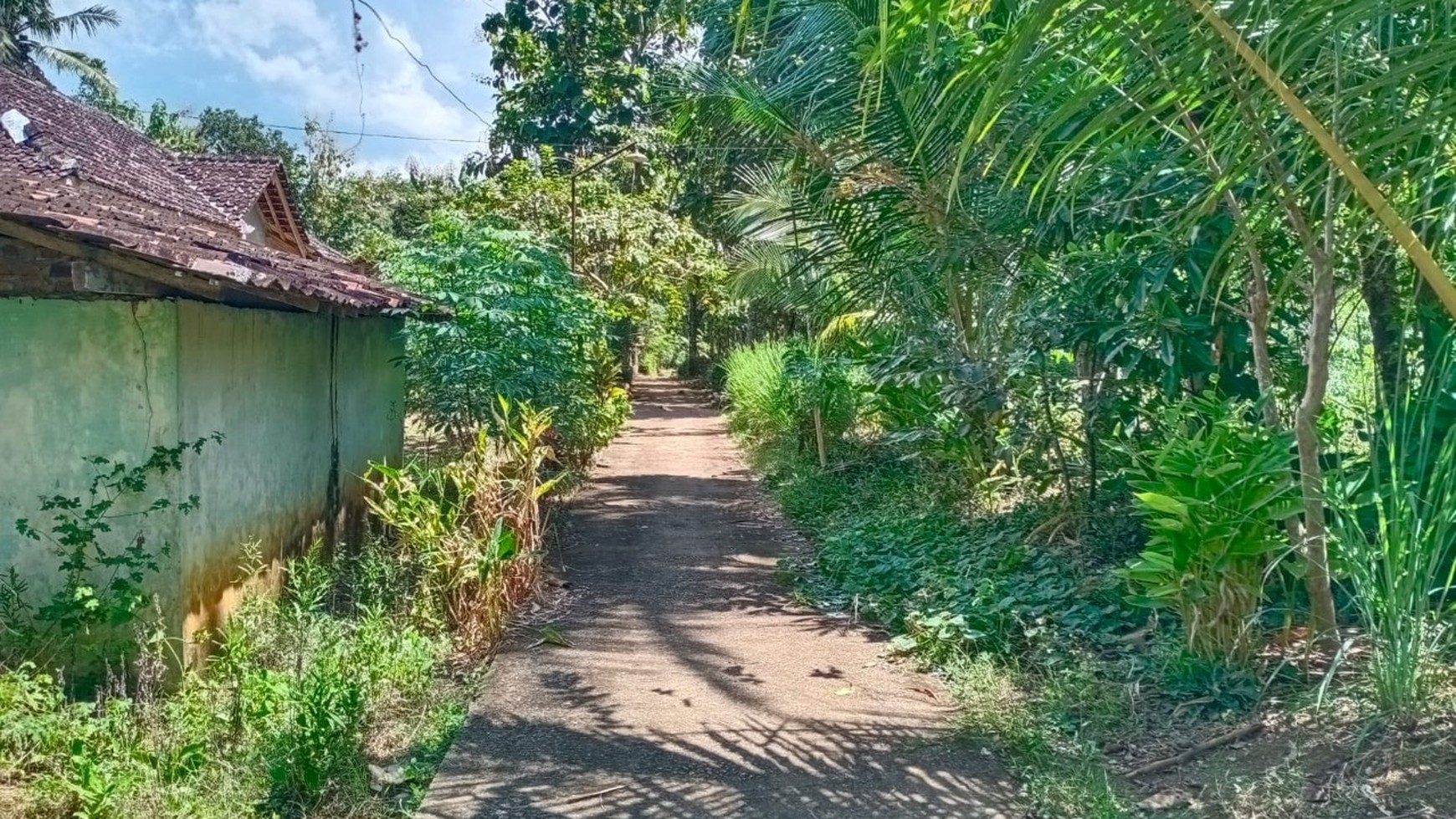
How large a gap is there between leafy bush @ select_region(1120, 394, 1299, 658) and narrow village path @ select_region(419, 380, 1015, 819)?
122cm

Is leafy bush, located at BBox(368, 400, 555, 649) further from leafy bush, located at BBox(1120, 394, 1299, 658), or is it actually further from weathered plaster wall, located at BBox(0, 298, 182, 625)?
leafy bush, located at BBox(1120, 394, 1299, 658)

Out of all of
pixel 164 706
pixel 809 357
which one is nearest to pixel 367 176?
pixel 809 357

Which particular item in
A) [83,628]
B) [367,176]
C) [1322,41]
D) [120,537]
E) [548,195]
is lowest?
[83,628]

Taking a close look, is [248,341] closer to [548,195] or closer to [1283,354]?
[1283,354]

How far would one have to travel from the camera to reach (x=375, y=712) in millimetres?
4930

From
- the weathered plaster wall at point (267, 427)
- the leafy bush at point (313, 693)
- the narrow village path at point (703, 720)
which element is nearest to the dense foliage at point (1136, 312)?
the narrow village path at point (703, 720)

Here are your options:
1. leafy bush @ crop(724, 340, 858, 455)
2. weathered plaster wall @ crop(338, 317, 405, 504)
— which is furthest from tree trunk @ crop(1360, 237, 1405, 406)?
leafy bush @ crop(724, 340, 858, 455)

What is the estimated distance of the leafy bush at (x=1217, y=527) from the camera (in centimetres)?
452

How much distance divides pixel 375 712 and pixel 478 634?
123cm

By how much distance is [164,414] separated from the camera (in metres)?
5.19

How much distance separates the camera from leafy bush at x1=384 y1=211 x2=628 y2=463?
871cm

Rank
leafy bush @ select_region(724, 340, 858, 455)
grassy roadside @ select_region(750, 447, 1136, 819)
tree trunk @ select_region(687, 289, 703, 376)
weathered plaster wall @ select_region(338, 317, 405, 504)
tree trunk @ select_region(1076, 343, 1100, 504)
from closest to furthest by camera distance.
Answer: grassy roadside @ select_region(750, 447, 1136, 819), tree trunk @ select_region(1076, 343, 1100, 504), weathered plaster wall @ select_region(338, 317, 405, 504), leafy bush @ select_region(724, 340, 858, 455), tree trunk @ select_region(687, 289, 703, 376)

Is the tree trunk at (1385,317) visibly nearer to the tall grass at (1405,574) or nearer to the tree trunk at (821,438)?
the tall grass at (1405,574)

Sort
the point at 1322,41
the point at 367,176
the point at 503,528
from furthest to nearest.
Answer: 1. the point at 367,176
2. the point at 503,528
3. the point at 1322,41
